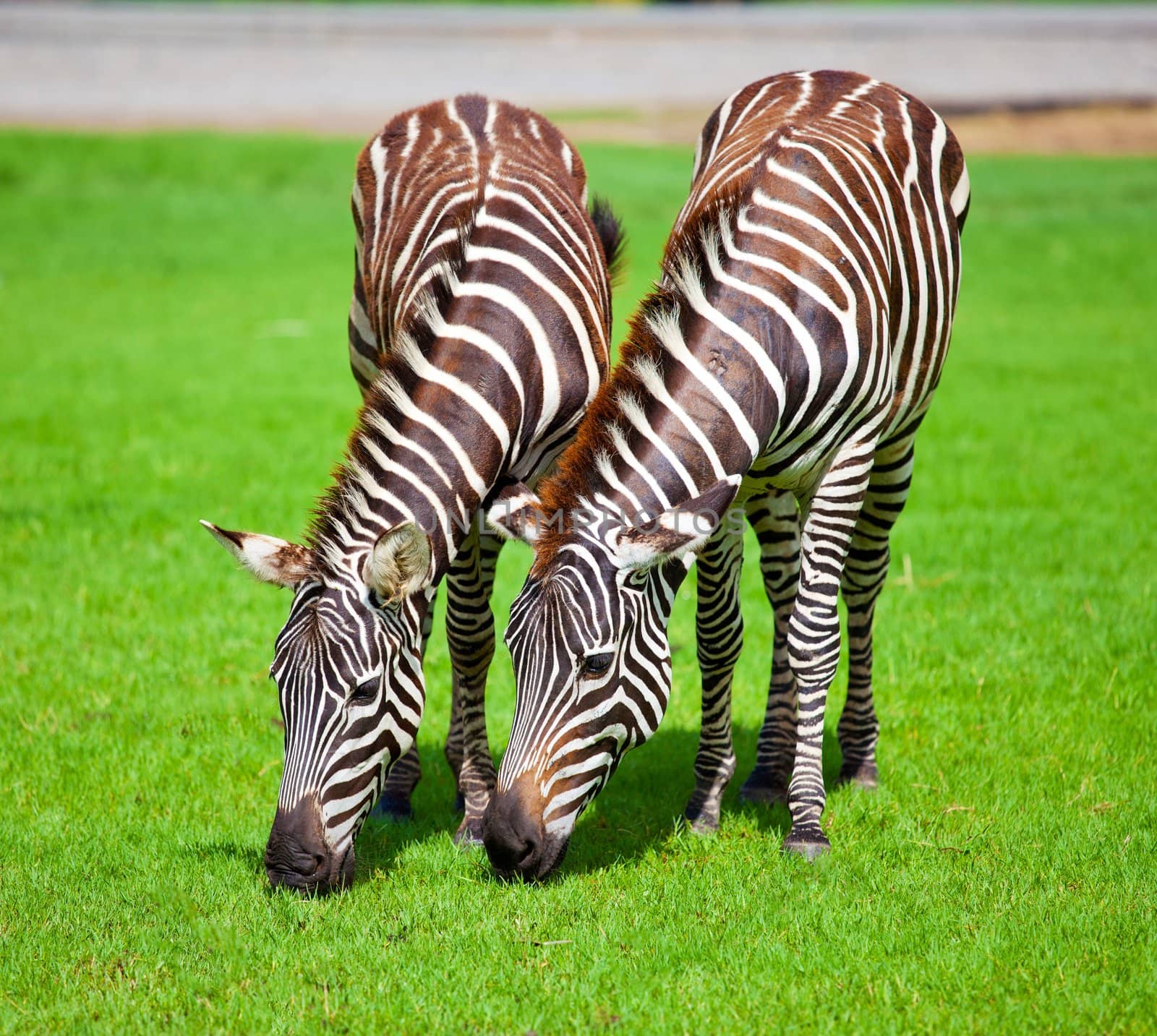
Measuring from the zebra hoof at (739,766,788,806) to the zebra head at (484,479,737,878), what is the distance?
172 cm

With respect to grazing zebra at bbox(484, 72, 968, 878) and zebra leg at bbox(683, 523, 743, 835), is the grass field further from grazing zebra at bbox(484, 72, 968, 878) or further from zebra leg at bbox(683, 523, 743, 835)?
grazing zebra at bbox(484, 72, 968, 878)

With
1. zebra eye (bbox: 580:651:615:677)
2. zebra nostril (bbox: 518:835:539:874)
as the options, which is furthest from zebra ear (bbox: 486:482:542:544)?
zebra nostril (bbox: 518:835:539:874)

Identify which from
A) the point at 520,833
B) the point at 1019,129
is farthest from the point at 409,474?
the point at 1019,129

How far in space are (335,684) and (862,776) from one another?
2980mm

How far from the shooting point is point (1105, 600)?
8258 millimetres

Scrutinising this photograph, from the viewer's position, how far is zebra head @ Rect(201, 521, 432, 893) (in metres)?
4.60

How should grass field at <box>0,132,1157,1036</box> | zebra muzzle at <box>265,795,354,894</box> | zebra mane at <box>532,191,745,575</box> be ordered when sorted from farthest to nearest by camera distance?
zebra mane at <box>532,191,745,575</box> → zebra muzzle at <box>265,795,354,894</box> → grass field at <box>0,132,1157,1036</box>

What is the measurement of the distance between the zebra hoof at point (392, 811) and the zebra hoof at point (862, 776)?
2202 mm

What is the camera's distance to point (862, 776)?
6.31m

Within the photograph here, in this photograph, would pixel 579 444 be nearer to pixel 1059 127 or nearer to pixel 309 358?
pixel 309 358

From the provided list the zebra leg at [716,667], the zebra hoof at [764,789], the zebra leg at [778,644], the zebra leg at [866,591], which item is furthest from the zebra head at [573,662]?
the zebra leg at [866,591]

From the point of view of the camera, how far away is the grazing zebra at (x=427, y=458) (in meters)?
4.63

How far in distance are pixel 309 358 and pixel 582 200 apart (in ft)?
31.7

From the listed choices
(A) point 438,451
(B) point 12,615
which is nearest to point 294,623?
(A) point 438,451
